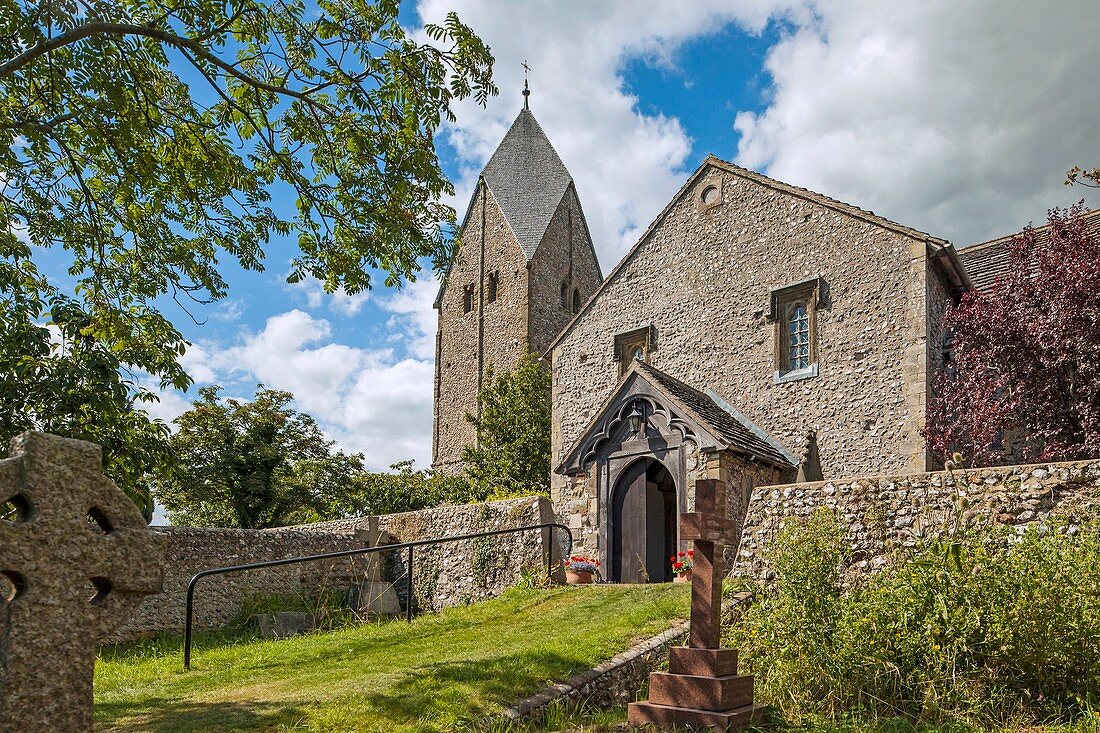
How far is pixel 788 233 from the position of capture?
16969 mm

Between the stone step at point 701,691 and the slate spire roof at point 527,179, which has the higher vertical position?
Result: the slate spire roof at point 527,179

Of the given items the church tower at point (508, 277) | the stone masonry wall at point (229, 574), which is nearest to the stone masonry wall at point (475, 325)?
the church tower at point (508, 277)

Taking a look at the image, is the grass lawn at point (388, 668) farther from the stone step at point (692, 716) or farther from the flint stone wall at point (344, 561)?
the flint stone wall at point (344, 561)

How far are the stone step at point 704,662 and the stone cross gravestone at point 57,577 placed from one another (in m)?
4.03

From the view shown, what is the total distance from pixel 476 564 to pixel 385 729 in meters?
9.18

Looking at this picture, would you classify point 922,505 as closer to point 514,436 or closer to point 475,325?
point 514,436

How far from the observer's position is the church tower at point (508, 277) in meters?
40.1

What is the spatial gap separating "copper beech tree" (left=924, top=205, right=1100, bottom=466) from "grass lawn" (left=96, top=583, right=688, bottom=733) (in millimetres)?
5650

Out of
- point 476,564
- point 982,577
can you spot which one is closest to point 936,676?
point 982,577

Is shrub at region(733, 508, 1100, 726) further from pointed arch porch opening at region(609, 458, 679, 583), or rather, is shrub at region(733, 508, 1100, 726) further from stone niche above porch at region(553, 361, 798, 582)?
pointed arch porch opening at region(609, 458, 679, 583)

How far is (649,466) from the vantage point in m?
15.5

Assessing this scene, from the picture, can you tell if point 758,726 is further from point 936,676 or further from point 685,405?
point 685,405

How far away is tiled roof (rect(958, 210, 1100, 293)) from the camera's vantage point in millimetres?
16500

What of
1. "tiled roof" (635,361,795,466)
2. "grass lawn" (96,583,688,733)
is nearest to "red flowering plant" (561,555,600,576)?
"grass lawn" (96,583,688,733)
